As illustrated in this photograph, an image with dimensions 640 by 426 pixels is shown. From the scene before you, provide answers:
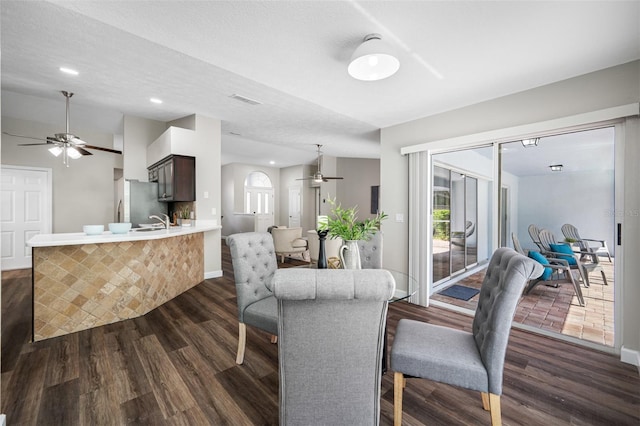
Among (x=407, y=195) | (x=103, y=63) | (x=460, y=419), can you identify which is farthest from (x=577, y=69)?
(x=103, y=63)

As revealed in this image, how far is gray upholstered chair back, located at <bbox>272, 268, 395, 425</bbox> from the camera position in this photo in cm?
106

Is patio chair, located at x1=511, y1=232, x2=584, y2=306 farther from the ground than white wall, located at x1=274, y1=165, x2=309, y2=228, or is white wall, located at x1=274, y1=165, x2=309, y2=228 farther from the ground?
white wall, located at x1=274, y1=165, x2=309, y2=228

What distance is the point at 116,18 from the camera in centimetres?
196

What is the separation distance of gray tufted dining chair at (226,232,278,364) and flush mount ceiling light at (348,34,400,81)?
163 cm

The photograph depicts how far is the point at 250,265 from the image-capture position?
221 cm

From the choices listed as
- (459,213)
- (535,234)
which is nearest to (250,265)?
(535,234)

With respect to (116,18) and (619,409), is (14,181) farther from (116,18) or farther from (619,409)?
(619,409)

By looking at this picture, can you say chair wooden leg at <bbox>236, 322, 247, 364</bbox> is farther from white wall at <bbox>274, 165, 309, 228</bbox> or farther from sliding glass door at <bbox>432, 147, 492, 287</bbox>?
white wall at <bbox>274, 165, 309, 228</bbox>

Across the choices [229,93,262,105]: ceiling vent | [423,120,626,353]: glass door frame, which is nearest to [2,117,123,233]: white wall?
[229,93,262,105]: ceiling vent

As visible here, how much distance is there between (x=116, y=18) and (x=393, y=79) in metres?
2.38

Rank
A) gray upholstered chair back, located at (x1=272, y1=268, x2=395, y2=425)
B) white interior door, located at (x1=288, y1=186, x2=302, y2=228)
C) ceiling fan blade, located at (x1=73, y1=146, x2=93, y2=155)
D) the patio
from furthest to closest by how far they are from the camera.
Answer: white interior door, located at (x1=288, y1=186, x2=302, y2=228) < ceiling fan blade, located at (x1=73, y1=146, x2=93, y2=155) < the patio < gray upholstered chair back, located at (x1=272, y1=268, x2=395, y2=425)

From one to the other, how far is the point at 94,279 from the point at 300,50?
9.93ft

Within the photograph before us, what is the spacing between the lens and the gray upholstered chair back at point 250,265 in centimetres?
213

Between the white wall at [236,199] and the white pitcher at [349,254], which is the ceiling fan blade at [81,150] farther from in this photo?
the white wall at [236,199]
